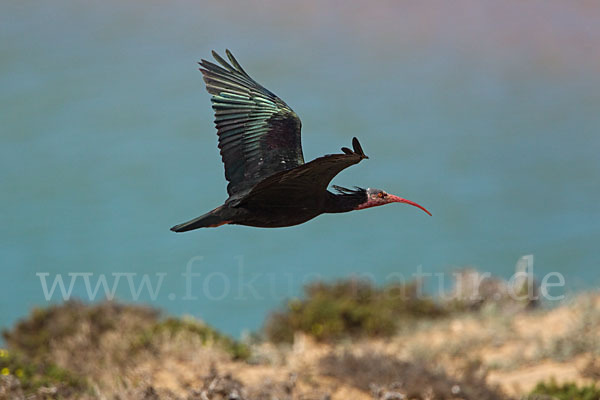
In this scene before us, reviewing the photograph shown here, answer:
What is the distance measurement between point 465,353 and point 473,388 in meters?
3.22

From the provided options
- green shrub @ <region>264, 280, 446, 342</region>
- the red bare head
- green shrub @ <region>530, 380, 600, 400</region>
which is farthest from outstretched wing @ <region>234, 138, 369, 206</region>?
green shrub @ <region>264, 280, 446, 342</region>

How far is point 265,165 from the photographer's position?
6.13m

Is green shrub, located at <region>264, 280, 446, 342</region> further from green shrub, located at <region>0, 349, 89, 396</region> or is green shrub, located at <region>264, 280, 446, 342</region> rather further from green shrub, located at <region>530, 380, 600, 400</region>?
green shrub, located at <region>0, 349, 89, 396</region>

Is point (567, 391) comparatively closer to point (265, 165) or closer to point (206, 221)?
point (265, 165)

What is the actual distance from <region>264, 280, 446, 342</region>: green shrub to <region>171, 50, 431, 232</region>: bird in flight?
590 centimetres

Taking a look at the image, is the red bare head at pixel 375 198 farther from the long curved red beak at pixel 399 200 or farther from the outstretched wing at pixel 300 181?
the outstretched wing at pixel 300 181

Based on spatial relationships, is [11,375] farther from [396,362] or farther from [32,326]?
[32,326]

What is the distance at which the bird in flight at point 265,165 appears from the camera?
4965 millimetres

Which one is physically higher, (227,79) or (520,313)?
(227,79)

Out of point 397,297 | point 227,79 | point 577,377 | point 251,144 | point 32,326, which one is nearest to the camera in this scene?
point 251,144

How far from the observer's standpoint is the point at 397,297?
14.4 meters

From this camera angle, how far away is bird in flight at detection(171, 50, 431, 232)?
4.96 metres

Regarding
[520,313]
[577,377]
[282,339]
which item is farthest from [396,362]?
[520,313]

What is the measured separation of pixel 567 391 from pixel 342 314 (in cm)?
493
